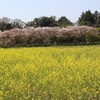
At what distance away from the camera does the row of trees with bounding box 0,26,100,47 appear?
35.0 metres

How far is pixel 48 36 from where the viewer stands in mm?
35625

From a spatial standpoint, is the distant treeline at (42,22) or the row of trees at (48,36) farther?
the distant treeline at (42,22)

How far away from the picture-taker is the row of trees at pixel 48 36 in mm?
34969

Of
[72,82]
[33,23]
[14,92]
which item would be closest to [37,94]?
[14,92]

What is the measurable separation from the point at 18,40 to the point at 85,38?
10.7 metres

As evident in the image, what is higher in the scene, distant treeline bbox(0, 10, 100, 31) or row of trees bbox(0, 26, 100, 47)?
distant treeline bbox(0, 10, 100, 31)

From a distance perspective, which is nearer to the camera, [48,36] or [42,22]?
[48,36]

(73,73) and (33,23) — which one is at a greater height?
(33,23)

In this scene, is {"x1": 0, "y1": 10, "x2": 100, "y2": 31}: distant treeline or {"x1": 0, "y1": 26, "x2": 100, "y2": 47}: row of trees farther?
{"x1": 0, "y1": 10, "x2": 100, "y2": 31}: distant treeline

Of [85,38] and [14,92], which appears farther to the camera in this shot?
[85,38]

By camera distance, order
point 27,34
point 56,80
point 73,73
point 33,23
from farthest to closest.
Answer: point 33,23 → point 27,34 → point 73,73 → point 56,80

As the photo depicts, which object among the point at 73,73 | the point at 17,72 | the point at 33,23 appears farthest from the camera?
the point at 33,23

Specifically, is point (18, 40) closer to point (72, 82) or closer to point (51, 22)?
point (51, 22)

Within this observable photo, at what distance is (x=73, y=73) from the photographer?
6297 mm
